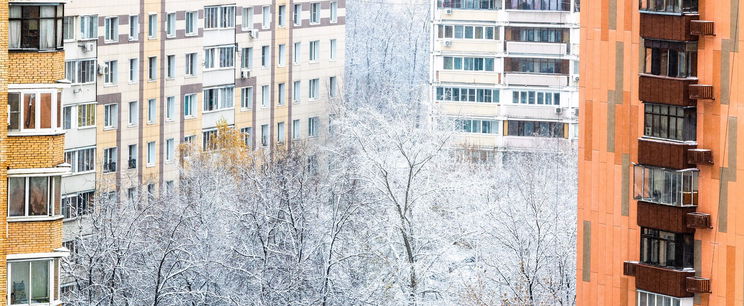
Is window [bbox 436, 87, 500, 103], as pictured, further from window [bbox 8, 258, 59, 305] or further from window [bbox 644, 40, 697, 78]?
window [bbox 8, 258, 59, 305]

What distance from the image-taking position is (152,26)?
10875cm

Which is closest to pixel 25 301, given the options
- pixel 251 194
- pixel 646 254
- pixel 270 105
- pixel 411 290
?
pixel 646 254

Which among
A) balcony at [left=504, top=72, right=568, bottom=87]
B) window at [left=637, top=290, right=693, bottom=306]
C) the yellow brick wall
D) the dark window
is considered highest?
the yellow brick wall

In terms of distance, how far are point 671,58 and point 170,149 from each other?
5859 cm

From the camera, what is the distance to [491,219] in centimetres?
8894

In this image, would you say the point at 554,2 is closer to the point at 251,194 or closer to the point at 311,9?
the point at 311,9

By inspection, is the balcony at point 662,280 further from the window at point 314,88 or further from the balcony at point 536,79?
the window at point 314,88

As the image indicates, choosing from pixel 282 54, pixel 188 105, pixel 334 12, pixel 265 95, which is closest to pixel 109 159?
pixel 188 105

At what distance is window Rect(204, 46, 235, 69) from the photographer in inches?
4488

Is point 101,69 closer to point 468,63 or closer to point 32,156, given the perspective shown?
point 468,63

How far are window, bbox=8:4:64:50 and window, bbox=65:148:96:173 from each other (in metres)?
48.4

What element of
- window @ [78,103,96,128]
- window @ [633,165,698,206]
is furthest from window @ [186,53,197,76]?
window @ [633,165,698,206]

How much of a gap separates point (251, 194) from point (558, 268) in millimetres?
13183

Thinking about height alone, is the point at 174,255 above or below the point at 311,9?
below
